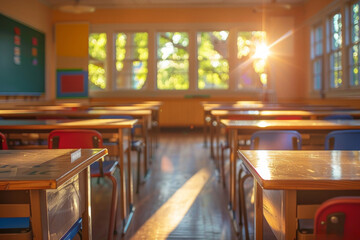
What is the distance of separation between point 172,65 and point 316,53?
11.8 feet

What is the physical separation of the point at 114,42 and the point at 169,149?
445 centimetres

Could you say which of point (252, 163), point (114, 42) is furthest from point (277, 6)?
point (252, 163)

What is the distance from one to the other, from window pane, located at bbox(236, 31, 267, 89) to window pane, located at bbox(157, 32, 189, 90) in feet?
4.72

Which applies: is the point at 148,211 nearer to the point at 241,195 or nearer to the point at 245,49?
the point at 241,195

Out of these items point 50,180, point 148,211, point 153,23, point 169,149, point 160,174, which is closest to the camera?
point 50,180

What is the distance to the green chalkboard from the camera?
7.22 m

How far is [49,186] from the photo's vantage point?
38.0 inches

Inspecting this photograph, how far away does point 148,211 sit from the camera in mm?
3004

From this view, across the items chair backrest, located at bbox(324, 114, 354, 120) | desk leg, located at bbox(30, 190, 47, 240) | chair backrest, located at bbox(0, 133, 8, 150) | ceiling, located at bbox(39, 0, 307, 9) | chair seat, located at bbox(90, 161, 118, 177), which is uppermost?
ceiling, located at bbox(39, 0, 307, 9)

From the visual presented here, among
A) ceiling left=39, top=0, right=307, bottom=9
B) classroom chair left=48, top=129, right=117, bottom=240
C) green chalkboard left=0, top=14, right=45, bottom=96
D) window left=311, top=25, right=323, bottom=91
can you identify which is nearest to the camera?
classroom chair left=48, top=129, right=117, bottom=240

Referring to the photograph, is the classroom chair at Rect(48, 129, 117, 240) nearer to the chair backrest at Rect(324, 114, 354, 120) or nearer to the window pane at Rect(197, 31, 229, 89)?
the chair backrest at Rect(324, 114, 354, 120)

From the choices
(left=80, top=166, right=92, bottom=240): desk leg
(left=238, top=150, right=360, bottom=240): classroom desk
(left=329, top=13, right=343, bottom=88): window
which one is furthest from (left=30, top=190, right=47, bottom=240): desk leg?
(left=329, top=13, right=343, bottom=88): window

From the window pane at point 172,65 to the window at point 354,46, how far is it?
4.21m

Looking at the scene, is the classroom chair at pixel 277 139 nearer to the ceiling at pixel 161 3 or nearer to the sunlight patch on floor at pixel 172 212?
the sunlight patch on floor at pixel 172 212
